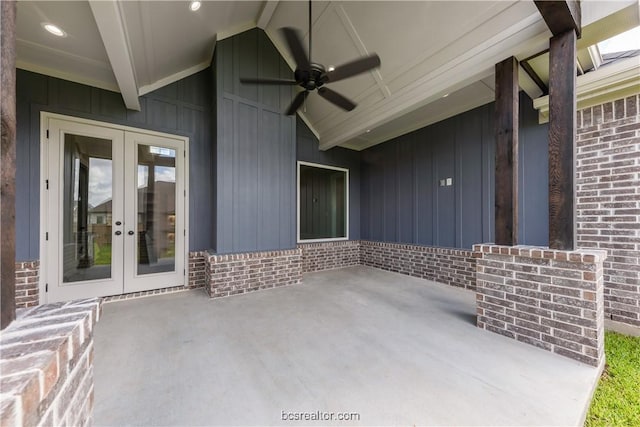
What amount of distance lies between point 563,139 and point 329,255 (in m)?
4.62

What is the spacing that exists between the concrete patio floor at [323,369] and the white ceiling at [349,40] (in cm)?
306

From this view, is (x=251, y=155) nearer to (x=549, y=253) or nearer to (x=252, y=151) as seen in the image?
(x=252, y=151)

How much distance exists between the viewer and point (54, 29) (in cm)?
265

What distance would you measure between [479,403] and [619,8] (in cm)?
352

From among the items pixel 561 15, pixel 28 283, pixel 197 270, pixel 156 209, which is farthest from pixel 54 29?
pixel 561 15

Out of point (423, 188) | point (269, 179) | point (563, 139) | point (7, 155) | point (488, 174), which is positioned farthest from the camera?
point (423, 188)

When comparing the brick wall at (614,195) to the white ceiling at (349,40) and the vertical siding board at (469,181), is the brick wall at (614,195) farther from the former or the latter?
the vertical siding board at (469,181)

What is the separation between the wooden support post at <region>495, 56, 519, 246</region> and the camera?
2646 mm

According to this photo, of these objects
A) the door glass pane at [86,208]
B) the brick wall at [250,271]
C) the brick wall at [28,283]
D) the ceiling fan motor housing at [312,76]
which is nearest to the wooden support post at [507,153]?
the ceiling fan motor housing at [312,76]

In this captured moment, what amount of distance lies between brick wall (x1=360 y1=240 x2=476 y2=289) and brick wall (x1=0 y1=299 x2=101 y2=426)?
494 cm

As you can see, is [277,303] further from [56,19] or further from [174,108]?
[56,19]

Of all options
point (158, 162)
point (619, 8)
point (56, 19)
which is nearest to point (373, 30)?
point (619, 8)

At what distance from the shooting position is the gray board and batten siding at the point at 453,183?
12.2 ft

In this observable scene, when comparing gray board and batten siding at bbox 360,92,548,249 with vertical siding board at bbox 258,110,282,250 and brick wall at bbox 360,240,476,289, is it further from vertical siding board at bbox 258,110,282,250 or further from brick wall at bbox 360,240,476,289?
vertical siding board at bbox 258,110,282,250
